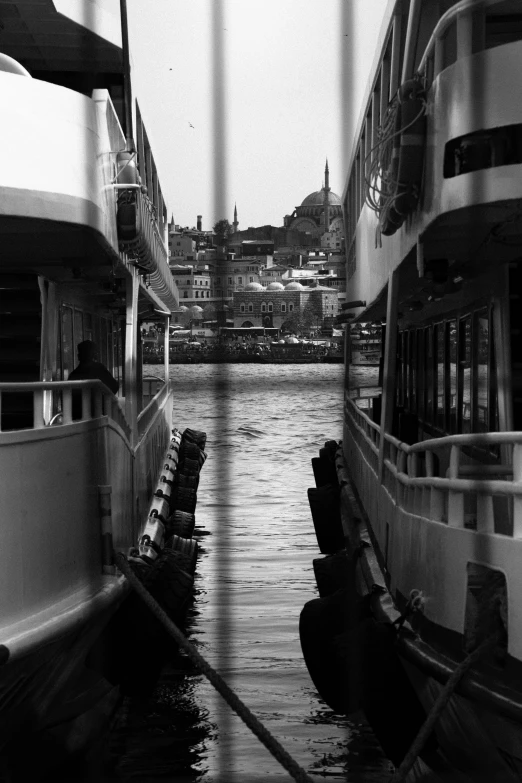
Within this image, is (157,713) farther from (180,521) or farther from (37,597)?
(180,521)

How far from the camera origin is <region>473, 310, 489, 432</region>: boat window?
352 inches

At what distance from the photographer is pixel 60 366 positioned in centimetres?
1027

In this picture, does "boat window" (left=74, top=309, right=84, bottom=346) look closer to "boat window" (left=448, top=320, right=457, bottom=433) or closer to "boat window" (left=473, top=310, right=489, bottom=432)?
"boat window" (left=448, top=320, right=457, bottom=433)

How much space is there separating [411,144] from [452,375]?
555cm

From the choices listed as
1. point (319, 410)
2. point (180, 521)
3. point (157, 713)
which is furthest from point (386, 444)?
point (319, 410)

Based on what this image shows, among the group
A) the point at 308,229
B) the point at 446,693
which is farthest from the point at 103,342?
the point at 446,693

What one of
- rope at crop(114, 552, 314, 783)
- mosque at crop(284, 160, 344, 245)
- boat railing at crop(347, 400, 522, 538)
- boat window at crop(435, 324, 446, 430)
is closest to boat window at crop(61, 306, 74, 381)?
mosque at crop(284, 160, 344, 245)

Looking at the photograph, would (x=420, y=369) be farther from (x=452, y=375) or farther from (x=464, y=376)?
(x=464, y=376)

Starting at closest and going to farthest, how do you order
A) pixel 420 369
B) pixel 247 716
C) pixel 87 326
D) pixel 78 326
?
1. pixel 247 716
2. pixel 78 326
3. pixel 87 326
4. pixel 420 369

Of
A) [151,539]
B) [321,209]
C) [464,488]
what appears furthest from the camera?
[151,539]

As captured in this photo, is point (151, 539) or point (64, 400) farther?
point (151, 539)

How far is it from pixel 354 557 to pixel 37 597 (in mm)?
4358

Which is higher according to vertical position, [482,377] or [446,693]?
[482,377]

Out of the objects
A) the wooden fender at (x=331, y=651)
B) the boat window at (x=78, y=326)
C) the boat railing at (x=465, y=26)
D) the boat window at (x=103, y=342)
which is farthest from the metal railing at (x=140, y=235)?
the wooden fender at (x=331, y=651)
